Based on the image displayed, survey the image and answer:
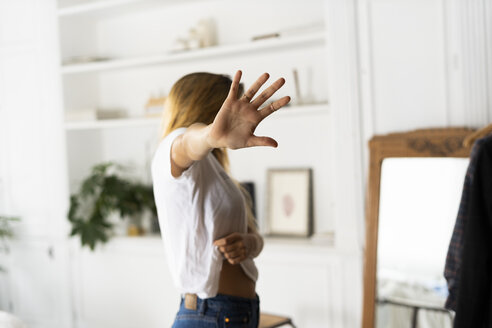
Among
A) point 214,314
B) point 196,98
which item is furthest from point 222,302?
point 196,98

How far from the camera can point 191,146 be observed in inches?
38.2

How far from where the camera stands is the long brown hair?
951 mm

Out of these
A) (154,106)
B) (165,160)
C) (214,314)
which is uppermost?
(154,106)

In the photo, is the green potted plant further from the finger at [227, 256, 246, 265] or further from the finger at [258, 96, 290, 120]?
the finger at [258, 96, 290, 120]

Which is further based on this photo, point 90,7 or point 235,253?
point 90,7

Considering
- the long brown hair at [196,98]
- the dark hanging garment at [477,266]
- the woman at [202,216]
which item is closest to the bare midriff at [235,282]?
the woman at [202,216]

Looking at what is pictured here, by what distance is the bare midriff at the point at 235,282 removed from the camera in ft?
4.30

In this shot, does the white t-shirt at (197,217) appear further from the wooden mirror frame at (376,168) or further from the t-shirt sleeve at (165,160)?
the wooden mirror frame at (376,168)

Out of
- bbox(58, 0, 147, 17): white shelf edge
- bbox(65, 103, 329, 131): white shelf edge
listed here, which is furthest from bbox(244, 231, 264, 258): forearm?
bbox(58, 0, 147, 17): white shelf edge

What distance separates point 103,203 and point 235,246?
2.28 m

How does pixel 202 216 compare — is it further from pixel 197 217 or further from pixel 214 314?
pixel 214 314

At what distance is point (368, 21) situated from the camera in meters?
2.65

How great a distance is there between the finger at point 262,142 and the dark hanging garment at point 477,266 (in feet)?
3.03

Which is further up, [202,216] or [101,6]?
[101,6]
